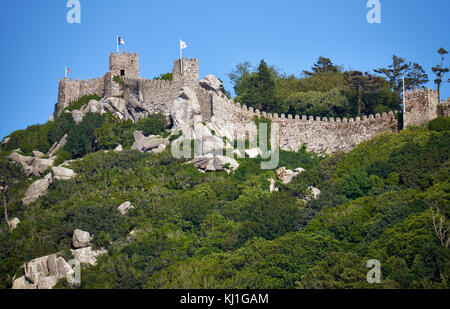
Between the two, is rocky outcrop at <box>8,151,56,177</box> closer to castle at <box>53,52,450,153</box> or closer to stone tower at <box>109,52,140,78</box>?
castle at <box>53,52,450,153</box>

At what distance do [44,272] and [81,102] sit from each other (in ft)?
60.0

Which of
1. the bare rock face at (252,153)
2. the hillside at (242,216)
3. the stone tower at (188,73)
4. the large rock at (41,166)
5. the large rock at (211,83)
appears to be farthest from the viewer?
the large rock at (211,83)

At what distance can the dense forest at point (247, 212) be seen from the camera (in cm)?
3578

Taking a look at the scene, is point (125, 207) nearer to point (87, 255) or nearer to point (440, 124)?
point (87, 255)

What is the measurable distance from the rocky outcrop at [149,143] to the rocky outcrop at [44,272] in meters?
11.7

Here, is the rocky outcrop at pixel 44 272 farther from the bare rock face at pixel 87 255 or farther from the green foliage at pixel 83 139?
the green foliage at pixel 83 139

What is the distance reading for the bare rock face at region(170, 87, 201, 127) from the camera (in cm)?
5069

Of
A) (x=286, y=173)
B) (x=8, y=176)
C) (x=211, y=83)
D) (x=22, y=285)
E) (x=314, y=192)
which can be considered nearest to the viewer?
(x=22, y=285)

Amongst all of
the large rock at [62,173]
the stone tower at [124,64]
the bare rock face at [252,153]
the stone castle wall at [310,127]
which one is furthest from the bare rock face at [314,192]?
the stone tower at [124,64]

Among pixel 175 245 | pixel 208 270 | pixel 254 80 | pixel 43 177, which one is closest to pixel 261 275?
pixel 208 270

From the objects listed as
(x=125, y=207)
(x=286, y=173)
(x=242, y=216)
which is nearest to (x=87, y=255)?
(x=125, y=207)

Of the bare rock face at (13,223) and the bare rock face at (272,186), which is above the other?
the bare rock face at (272,186)

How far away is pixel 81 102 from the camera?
55781mm

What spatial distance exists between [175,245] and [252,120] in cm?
1271
